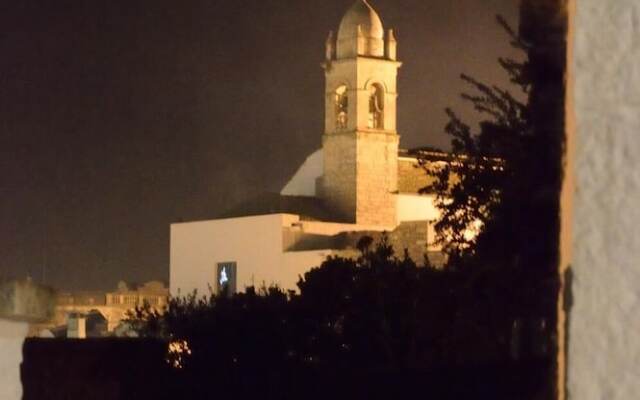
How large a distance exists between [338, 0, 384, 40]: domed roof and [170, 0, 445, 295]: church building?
1.4 inches

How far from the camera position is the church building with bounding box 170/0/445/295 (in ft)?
160

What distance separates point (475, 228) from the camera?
14.2m

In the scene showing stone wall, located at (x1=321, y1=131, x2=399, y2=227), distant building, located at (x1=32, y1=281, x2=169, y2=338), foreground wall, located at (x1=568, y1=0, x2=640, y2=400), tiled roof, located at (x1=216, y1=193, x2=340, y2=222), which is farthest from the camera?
stone wall, located at (x1=321, y1=131, x2=399, y2=227)

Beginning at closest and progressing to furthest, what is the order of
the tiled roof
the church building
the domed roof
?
1. the tiled roof
2. the church building
3. the domed roof

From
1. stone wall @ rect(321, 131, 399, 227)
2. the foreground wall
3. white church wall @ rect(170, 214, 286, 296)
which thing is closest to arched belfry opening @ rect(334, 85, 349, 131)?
stone wall @ rect(321, 131, 399, 227)

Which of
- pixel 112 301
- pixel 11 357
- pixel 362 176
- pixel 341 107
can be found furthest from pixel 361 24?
pixel 11 357

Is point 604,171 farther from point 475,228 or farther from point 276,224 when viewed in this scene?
point 276,224

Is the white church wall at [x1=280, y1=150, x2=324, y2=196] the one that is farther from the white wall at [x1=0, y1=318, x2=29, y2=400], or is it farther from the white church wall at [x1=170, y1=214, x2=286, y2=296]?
the white wall at [x1=0, y1=318, x2=29, y2=400]

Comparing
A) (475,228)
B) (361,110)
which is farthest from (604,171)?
(361,110)

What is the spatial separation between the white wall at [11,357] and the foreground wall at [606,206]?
0.57 m

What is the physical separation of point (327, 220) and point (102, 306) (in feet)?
29.5

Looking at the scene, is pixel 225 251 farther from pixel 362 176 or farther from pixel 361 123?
pixel 361 123

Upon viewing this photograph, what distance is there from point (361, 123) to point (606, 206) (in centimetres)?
5035

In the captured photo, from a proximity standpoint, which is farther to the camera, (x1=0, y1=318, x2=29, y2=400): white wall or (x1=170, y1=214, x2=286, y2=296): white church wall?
(x1=170, y1=214, x2=286, y2=296): white church wall
